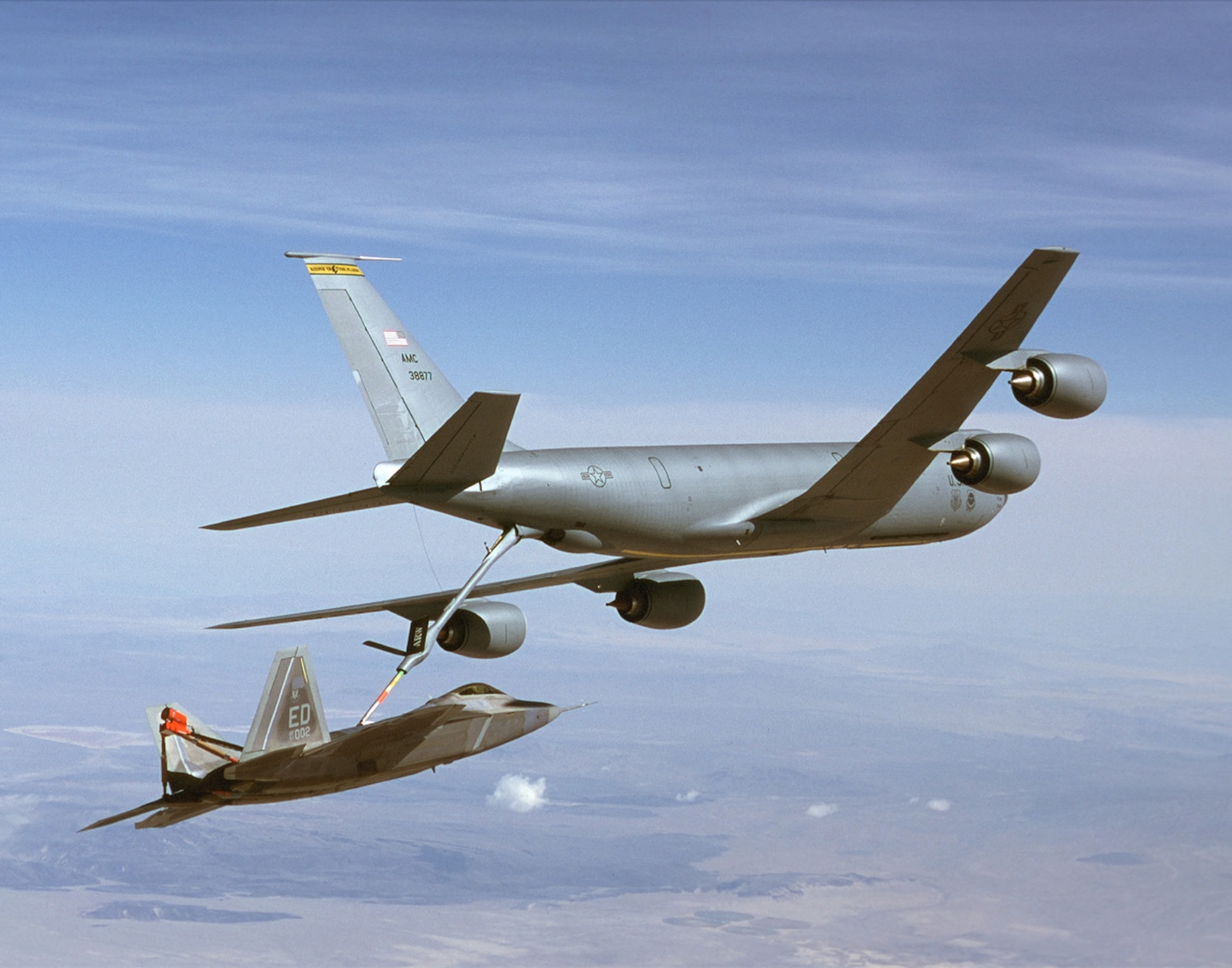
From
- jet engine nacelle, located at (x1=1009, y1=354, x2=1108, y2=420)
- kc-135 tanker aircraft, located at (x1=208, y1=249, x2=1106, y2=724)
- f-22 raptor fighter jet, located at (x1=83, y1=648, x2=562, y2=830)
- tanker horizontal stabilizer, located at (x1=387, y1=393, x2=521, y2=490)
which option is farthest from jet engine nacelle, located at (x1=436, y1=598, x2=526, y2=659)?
jet engine nacelle, located at (x1=1009, y1=354, x2=1108, y2=420)

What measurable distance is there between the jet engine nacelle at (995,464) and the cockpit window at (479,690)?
987 cm

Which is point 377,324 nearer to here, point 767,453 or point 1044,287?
point 767,453

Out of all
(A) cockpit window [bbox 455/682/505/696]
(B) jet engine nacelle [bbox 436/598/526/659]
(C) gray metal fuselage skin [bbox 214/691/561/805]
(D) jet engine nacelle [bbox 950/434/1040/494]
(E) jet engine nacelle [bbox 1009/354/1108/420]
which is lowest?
(C) gray metal fuselage skin [bbox 214/691/561/805]

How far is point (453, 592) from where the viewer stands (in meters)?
31.8

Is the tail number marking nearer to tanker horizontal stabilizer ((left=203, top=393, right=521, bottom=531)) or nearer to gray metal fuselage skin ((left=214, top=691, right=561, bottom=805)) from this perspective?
gray metal fuselage skin ((left=214, top=691, right=561, bottom=805))

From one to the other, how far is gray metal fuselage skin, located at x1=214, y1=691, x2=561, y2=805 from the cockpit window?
3.24ft

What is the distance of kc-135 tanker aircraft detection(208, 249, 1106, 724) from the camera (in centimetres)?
2838

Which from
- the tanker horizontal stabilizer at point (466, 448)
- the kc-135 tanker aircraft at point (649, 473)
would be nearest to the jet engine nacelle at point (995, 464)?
the kc-135 tanker aircraft at point (649, 473)

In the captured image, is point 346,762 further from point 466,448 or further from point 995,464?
point 995,464

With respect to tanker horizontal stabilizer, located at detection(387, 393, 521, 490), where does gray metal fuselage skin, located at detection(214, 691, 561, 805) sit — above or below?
below

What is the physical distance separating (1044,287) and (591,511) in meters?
8.87

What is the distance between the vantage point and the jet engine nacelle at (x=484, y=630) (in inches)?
1257

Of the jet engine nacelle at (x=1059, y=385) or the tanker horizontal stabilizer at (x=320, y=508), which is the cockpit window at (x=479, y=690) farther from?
the jet engine nacelle at (x=1059, y=385)

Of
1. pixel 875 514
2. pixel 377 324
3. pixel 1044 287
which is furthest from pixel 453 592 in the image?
pixel 1044 287
